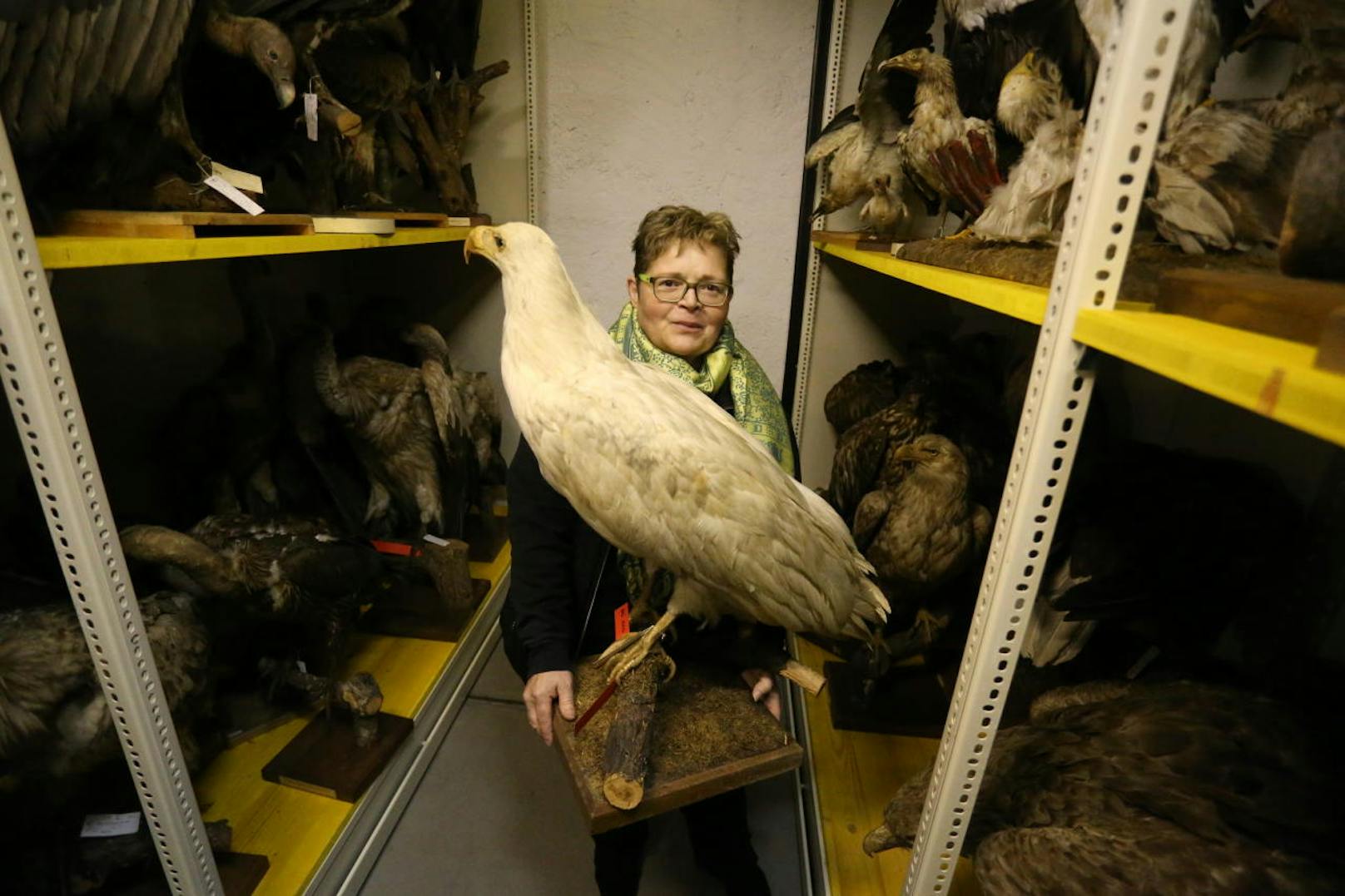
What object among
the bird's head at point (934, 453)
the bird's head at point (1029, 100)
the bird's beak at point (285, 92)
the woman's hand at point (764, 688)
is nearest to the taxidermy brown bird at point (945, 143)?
the bird's head at point (1029, 100)

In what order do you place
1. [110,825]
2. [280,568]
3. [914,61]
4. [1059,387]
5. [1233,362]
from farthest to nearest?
[280,568], [914,61], [110,825], [1059,387], [1233,362]

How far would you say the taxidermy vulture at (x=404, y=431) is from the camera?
213 centimetres

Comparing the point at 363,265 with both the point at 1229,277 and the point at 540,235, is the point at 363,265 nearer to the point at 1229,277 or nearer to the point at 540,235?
the point at 540,235

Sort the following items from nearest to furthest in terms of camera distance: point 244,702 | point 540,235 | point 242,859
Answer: point 540,235, point 242,859, point 244,702

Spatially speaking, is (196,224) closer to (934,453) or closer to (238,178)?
(238,178)

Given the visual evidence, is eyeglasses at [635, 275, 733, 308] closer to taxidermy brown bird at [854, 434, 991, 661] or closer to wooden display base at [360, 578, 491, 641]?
taxidermy brown bird at [854, 434, 991, 661]

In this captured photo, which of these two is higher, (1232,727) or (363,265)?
(363,265)

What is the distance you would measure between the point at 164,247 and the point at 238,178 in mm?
337

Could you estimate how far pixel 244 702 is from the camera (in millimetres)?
1838

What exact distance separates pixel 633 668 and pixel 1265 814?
0.93 meters

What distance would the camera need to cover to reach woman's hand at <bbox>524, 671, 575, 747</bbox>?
3.89 ft

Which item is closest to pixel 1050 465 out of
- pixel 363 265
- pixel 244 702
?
pixel 244 702

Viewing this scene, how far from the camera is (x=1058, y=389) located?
64 centimetres

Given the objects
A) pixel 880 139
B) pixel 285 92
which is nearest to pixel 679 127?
pixel 880 139
